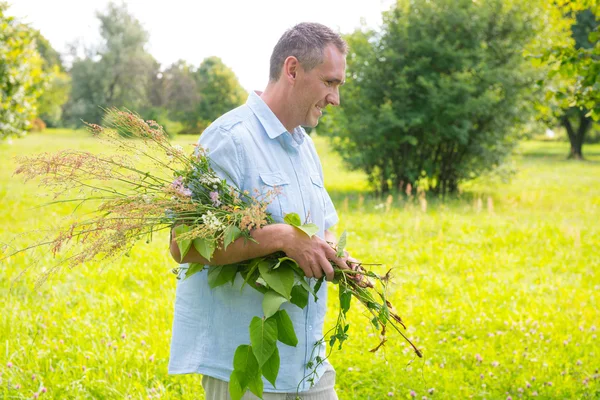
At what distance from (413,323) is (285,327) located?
350cm

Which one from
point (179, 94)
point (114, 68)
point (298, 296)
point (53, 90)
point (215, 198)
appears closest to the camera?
point (215, 198)

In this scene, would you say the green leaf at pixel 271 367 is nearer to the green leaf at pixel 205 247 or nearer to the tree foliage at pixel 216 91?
the green leaf at pixel 205 247

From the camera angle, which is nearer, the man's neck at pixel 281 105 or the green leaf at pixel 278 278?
the green leaf at pixel 278 278

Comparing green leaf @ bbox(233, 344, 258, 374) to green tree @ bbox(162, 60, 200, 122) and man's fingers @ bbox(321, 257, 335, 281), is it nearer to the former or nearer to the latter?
man's fingers @ bbox(321, 257, 335, 281)

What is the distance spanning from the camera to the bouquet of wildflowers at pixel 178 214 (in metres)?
2.22

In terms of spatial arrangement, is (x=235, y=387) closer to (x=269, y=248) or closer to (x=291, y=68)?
(x=269, y=248)

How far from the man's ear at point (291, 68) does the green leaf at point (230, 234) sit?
0.73 m

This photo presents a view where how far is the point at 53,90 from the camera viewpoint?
43719mm

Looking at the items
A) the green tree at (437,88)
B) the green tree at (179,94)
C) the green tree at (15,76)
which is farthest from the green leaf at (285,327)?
the green tree at (179,94)

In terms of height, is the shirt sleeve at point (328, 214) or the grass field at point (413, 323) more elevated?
the shirt sleeve at point (328, 214)

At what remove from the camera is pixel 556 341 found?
512 centimetres

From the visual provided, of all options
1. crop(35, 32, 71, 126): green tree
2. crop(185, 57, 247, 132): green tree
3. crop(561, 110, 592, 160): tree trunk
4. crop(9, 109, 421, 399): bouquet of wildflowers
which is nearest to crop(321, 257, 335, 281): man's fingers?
crop(9, 109, 421, 399): bouquet of wildflowers

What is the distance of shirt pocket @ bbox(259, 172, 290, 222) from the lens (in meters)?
2.41

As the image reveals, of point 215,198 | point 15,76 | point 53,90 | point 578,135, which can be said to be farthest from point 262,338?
point 53,90
